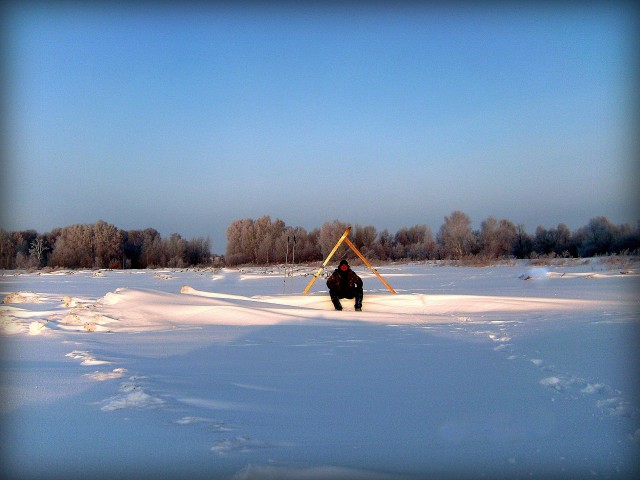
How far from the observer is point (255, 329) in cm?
754

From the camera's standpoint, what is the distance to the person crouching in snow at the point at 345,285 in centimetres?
1063

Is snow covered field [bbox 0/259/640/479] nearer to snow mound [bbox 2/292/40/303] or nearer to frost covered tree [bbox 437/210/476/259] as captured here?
snow mound [bbox 2/292/40/303]

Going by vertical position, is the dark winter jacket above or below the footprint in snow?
above

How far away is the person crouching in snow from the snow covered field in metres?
3.57

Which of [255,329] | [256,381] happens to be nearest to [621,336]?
[256,381]

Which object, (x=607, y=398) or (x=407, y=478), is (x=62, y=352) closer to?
(x=407, y=478)

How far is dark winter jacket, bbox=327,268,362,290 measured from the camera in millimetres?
10641

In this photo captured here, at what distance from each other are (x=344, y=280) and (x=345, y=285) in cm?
12

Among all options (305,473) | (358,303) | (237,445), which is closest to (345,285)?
(358,303)

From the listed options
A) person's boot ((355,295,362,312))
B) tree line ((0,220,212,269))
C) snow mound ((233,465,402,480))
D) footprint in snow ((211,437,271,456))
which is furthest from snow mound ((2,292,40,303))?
tree line ((0,220,212,269))

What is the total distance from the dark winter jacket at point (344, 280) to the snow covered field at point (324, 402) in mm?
3585

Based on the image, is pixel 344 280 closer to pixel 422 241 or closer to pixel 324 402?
pixel 324 402

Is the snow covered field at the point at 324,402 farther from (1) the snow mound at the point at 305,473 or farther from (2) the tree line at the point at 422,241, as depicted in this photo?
(2) the tree line at the point at 422,241

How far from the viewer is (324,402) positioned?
362 cm
